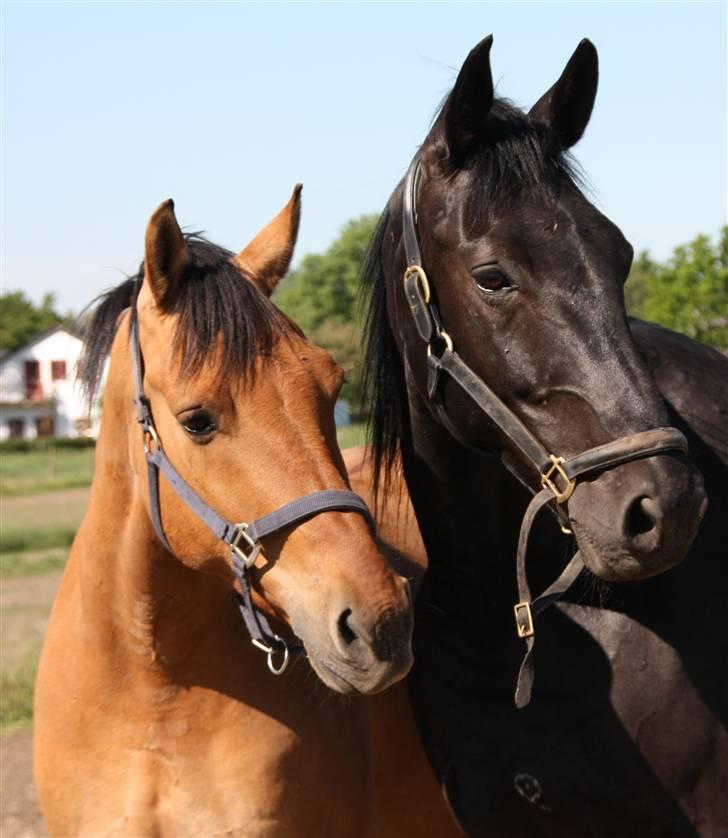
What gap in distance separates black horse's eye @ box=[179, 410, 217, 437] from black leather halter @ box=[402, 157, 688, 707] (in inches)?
25.4

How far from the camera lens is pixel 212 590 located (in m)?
3.39

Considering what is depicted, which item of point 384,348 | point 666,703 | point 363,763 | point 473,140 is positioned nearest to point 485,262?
point 473,140

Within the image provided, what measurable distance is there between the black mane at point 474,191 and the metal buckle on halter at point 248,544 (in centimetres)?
87

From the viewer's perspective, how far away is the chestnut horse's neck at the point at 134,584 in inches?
130

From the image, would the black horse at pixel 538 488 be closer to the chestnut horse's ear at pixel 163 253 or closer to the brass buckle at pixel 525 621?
the brass buckle at pixel 525 621

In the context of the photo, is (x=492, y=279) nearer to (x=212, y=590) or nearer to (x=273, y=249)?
(x=273, y=249)

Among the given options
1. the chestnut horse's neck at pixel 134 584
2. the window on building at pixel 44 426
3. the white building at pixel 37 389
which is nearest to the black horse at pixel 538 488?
the chestnut horse's neck at pixel 134 584

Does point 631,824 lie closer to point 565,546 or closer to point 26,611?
point 565,546

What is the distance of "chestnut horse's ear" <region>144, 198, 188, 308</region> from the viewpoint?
10.1 ft

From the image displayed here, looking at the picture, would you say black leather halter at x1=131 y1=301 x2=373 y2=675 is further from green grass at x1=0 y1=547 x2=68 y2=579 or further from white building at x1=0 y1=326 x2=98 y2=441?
white building at x1=0 y1=326 x2=98 y2=441

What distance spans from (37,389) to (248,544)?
67.1 meters

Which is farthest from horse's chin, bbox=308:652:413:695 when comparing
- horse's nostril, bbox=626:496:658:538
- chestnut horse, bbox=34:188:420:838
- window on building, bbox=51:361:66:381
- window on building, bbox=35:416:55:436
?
window on building, bbox=51:361:66:381

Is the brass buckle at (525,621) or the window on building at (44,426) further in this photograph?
the window on building at (44,426)

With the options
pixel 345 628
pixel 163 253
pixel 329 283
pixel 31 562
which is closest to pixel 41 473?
pixel 31 562
